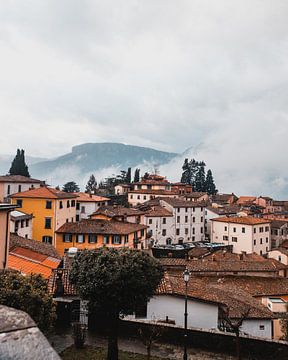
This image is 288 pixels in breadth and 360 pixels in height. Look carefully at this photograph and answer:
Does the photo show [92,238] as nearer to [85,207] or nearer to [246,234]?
[85,207]

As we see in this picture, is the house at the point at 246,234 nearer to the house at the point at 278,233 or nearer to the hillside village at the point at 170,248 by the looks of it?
the hillside village at the point at 170,248

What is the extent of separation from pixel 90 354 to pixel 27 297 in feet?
15.0

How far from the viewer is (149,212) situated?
69.3 m

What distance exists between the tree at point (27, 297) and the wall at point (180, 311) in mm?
8711

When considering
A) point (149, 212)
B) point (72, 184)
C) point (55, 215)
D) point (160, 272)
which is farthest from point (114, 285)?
point (72, 184)

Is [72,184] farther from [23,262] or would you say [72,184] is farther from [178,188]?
[23,262]

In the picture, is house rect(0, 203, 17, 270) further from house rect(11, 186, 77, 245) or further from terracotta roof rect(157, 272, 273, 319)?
house rect(11, 186, 77, 245)

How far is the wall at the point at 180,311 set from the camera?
19875mm

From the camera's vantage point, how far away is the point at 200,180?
425 feet

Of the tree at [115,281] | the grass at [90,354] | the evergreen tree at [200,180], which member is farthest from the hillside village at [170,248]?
the evergreen tree at [200,180]

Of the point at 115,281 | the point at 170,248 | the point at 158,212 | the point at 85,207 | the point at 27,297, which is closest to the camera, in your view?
the point at 27,297

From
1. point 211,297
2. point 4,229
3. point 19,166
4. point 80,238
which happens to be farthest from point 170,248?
point 19,166

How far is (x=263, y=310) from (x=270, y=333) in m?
1.41

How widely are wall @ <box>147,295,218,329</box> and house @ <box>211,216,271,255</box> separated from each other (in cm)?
4953
